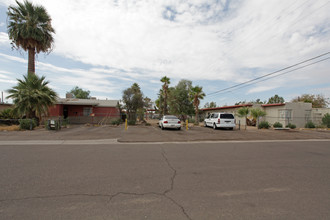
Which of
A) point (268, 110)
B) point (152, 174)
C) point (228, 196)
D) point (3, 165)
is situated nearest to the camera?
point (228, 196)

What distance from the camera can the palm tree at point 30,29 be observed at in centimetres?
1752

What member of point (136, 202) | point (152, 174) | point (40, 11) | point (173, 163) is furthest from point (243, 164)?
point (40, 11)

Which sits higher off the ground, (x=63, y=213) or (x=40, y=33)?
(x=40, y=33)

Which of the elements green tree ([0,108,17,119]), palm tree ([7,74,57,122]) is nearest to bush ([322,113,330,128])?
palm tree ([7,74,57,122])

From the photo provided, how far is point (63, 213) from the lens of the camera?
2873 millimetres

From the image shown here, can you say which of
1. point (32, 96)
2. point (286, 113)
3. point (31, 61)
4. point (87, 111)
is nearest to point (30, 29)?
point (31, 61)

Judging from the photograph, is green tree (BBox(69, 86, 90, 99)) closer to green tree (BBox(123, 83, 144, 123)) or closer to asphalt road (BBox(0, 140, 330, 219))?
green tree (BBox(123, 83, 144, 123))

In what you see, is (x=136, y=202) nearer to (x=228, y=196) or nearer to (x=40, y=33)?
(x=228, y=196)

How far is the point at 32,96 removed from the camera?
599 inches

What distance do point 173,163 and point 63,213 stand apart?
362 cm

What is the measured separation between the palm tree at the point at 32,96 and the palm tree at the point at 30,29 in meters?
3.84

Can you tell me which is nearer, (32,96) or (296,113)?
(32,96)

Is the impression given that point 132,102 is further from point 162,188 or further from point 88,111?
point 162,188

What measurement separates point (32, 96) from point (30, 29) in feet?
24.6
